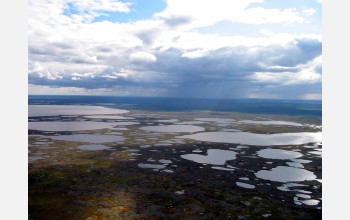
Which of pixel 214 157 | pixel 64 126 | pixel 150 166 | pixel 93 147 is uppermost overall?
pixel 64 126

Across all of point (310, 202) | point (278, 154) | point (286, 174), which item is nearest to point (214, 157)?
point (278, 154)

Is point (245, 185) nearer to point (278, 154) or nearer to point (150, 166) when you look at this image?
point (150, 166)

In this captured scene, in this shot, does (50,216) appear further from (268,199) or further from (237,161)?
(237,161)

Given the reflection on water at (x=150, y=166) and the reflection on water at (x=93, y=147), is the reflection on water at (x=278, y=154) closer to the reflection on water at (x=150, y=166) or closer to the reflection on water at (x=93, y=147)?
the reflection on water at (x=150, y=166)

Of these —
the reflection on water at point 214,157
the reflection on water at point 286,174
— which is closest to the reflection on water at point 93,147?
the reflection on water at point 214,157

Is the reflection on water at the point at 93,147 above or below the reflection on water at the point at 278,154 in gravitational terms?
above

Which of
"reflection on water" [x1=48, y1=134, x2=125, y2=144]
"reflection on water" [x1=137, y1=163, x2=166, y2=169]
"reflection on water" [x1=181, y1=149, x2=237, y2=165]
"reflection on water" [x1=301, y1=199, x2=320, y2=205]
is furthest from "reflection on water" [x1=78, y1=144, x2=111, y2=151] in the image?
"reflection on water" [x1=301, y1=199, x2=320, y2=205]
